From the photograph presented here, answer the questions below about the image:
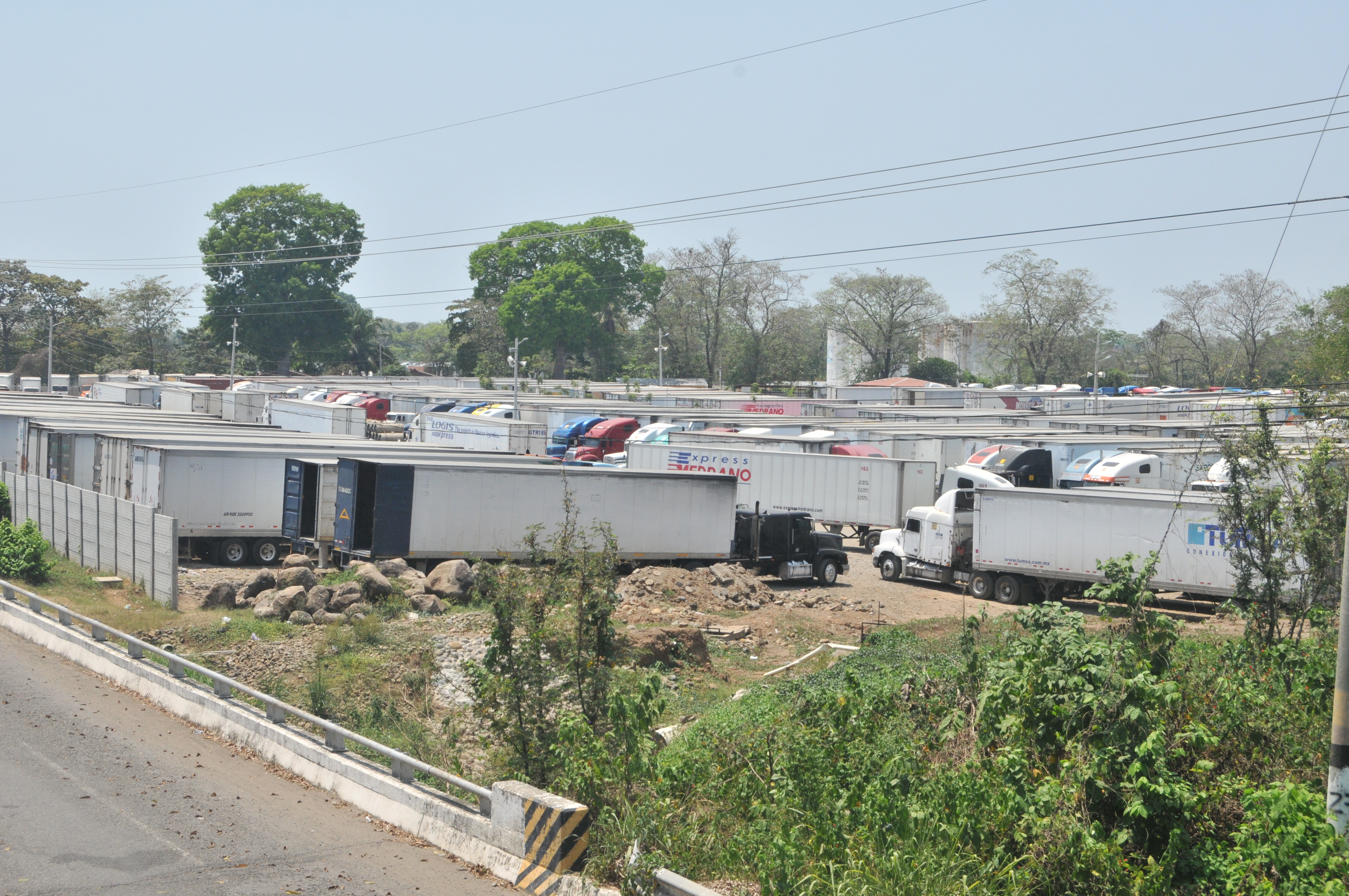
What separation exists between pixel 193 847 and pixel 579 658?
3.44m

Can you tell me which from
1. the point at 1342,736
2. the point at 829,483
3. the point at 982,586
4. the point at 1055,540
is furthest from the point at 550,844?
the point at 829,483

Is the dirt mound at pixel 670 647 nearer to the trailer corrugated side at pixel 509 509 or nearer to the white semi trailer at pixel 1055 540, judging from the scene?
the trailer corrugated side at pixel 509 509

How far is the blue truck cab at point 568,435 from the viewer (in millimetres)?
47219

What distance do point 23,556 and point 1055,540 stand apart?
71.8 ft

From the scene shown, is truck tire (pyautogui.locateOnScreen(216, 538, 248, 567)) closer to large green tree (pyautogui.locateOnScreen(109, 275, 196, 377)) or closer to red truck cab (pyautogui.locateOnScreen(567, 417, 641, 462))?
red truck cab (pyautogui.locateOnScreen(567, 417, 641, 462))

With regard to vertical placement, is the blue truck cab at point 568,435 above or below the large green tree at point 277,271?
below

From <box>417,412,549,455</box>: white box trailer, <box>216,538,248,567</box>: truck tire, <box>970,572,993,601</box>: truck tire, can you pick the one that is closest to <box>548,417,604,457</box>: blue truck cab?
<box>417,412,549,455</box>: white box trailer

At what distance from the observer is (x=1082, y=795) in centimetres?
725

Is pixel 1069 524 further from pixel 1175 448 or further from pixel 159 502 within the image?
pixel 159 502

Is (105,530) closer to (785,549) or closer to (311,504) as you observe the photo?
(311,504)

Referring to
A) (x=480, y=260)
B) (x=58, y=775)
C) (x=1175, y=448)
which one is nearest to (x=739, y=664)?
(x=58, y=775)

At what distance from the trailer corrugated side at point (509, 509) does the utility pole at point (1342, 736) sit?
16074 mm

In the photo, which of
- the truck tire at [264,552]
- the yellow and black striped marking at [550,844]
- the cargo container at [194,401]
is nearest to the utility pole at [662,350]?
the cargo container at [194,401]

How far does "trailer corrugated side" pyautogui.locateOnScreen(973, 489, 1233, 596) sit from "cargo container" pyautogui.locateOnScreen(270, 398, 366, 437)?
28.1 m
